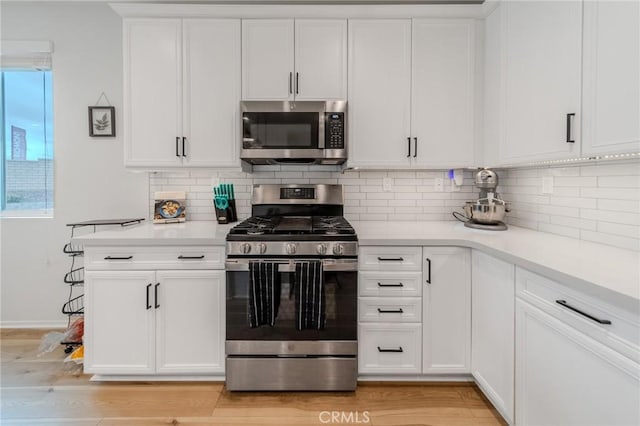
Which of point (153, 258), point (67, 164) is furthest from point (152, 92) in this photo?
point (153, 258)

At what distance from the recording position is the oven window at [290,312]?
1935 mm

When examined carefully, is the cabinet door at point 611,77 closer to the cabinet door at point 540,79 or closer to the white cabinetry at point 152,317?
the cabinet door at point 540,79

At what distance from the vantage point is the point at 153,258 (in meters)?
2.00

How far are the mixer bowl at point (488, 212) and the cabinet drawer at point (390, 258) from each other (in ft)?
1.94

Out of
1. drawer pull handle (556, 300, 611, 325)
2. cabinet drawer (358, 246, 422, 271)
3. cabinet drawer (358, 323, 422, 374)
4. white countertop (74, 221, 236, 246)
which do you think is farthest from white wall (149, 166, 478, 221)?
drawer pull handle (556, 300, 611, 325)

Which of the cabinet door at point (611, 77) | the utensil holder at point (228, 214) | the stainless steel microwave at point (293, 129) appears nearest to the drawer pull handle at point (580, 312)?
the cabinet door at point (611, 77)

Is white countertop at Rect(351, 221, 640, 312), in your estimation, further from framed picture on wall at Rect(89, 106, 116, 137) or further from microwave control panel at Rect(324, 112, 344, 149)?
framed picture on wall at Rect(89, 106, 116, 137)

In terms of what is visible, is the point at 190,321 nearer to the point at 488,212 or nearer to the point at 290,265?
the point at 290,265

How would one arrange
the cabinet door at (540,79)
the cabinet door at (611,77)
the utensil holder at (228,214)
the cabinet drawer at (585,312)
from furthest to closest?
the utensil holder at (228,214), the cabinet door at (540,79), the cabinet door at (611,77), the cabinet drawer at (585,312)

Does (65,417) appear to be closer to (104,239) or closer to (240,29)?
(104,239)

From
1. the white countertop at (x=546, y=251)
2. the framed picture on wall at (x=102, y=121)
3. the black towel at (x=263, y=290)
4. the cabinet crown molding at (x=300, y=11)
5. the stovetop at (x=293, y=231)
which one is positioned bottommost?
the black towel at (x=263, y=290)

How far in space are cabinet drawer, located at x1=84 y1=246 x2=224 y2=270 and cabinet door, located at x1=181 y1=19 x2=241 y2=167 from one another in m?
0.70

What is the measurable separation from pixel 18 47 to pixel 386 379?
3.80m

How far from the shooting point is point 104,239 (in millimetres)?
1960
